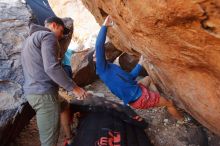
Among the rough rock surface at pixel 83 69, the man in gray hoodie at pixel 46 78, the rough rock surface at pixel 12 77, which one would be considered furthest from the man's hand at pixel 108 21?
the rough rock surface at pixel 83 69

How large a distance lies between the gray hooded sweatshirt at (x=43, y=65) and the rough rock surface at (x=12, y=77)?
1.03 ft

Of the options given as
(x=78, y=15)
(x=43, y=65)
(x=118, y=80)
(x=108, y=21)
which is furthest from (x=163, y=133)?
(x=78, y=15)

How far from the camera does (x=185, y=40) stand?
2613mm

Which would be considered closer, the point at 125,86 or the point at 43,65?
the point at 43,65

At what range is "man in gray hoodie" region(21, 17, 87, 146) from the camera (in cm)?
353

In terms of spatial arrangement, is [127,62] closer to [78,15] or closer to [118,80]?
[118,80]

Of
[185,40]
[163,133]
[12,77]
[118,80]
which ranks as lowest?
[163,133]

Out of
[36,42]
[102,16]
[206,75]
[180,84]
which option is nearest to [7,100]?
[36,42]

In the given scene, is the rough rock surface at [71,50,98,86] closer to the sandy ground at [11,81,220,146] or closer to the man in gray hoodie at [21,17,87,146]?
the sandy ground at [11,81,220,146]

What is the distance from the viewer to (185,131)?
4.72 metres

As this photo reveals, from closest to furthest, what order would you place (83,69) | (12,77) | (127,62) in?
(12,77), (83,69), (127,62)

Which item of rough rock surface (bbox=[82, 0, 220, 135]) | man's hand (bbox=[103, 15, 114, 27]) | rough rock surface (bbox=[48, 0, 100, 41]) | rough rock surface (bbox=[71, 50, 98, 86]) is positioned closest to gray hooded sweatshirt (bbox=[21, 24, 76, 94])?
man's hand (bbox=[103, 15, 114, 27])

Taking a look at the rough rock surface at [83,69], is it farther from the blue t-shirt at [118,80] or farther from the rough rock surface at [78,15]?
the blue t-shirt at [118,80]

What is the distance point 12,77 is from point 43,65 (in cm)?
75
